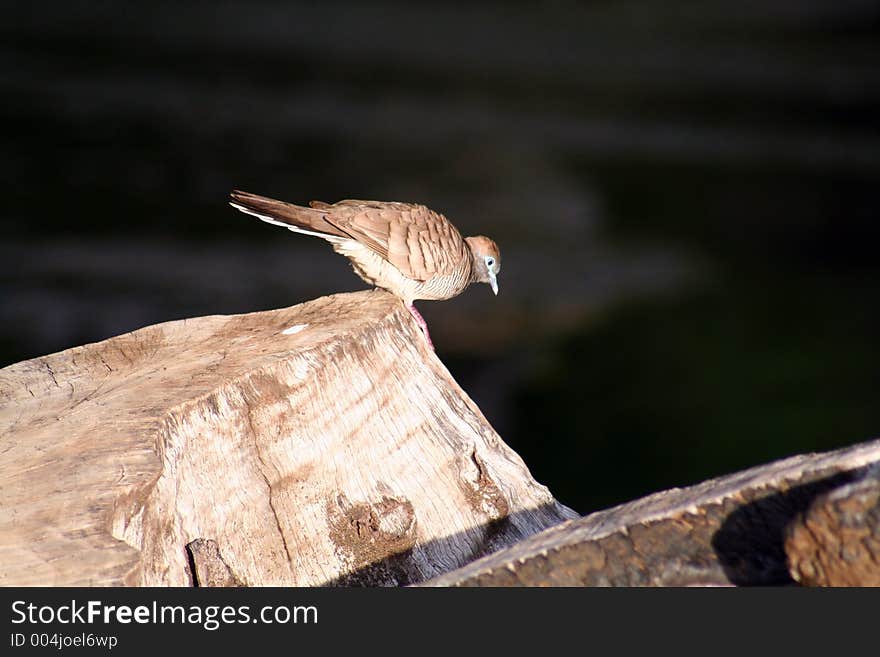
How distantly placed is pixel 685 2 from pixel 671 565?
23.8 ft

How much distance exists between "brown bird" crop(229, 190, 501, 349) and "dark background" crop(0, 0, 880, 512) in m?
2.31

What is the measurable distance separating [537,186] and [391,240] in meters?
4.82

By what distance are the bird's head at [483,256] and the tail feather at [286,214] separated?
2.44ft

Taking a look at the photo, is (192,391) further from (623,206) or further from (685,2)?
(685,2)

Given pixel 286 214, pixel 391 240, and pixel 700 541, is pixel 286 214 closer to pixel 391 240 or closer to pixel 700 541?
pixel 391 240

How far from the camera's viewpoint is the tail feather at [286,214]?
9.56 ft

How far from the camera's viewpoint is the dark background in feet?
20.0

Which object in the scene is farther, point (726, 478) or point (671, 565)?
point (726, 478)

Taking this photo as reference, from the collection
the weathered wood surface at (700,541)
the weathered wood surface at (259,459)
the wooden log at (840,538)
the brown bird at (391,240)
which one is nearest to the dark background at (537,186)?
the brown bird at (391,240)

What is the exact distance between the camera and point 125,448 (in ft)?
6.47

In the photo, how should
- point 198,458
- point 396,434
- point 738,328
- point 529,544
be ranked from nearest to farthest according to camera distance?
point 529,544
point 198,458
point 396,434
point 738,328

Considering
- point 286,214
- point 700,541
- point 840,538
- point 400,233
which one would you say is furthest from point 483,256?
point 840,538

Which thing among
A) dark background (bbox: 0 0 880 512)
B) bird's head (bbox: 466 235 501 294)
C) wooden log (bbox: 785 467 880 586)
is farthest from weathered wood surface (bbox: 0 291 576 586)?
dark background (bbox: 0 0 880 512)

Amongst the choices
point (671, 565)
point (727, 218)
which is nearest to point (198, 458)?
point (671, 565)
